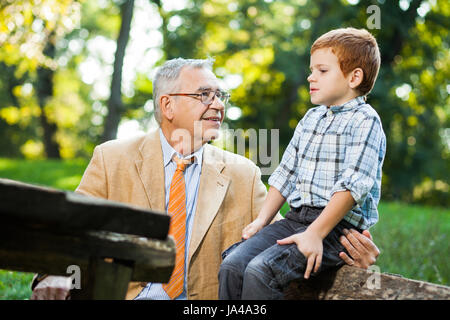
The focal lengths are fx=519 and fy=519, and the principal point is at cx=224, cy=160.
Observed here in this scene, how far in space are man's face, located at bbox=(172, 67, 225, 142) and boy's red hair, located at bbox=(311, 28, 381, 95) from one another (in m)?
1.04

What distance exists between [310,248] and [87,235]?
3.31 ft

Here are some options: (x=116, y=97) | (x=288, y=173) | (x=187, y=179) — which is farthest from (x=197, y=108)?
(x=116, y=97)

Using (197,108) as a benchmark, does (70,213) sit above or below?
below

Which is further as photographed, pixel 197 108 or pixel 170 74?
pixel 170 74

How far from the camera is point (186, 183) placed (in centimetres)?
329

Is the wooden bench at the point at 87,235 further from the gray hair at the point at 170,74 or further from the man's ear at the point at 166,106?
the gray hair at the point at 170,74

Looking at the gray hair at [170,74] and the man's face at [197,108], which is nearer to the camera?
the man's face at [197,108]

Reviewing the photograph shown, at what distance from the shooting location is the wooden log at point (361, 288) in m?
1.98

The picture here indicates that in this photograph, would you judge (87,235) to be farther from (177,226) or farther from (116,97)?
(116,97)

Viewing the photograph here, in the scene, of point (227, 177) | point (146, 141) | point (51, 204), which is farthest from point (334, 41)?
point (51, 204)

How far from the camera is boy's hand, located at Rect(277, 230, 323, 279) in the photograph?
2.19 meters

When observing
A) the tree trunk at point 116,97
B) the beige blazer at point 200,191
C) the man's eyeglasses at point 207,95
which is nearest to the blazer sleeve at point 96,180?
the beige blazer at point 200,191

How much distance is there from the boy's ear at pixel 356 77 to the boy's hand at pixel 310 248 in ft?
2.71
